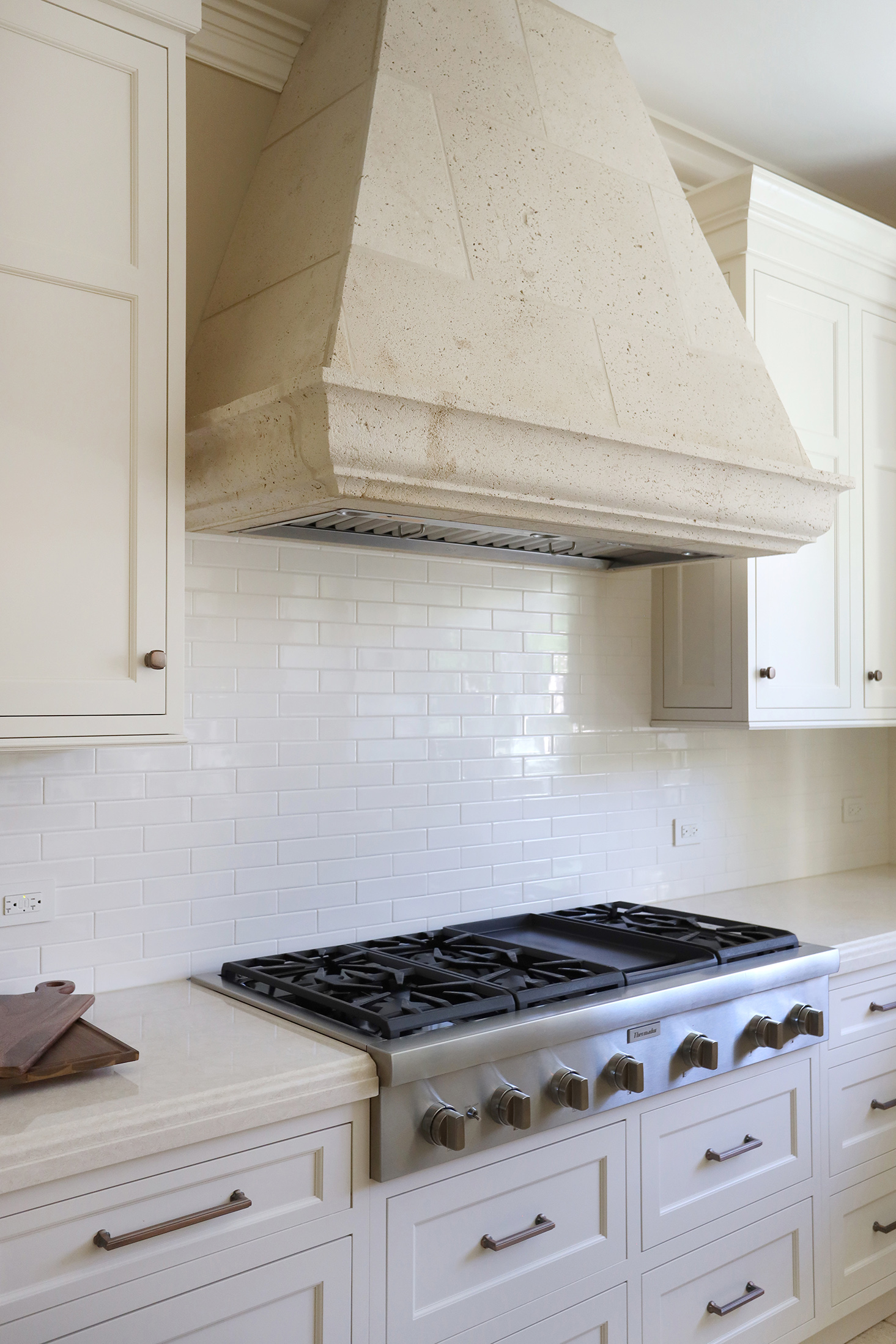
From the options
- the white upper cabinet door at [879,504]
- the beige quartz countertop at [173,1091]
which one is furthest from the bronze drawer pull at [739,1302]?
the white upper cabinet door at [879,504]

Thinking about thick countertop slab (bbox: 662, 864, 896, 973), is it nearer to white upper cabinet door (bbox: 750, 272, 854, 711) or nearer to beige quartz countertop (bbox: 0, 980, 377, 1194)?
white upper cabinet door (bbox: 750, 272, 854, 711)

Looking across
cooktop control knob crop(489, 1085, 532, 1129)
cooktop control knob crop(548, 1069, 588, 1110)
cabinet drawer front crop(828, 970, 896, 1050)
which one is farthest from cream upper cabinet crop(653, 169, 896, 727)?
cooktop control knob crop(489, 1085, 532, 1129)

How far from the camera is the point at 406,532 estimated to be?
96.0 inches

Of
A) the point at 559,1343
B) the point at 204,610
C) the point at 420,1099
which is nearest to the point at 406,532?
the point at 204,610

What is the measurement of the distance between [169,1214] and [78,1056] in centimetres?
27

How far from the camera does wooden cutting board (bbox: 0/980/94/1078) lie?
157 centimetres

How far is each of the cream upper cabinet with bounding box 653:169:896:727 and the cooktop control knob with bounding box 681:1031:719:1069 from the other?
0.96 metres

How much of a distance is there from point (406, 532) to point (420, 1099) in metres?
1.22

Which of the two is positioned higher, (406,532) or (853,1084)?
(406,532)

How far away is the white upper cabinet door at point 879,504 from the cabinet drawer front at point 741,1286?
1.48 meters

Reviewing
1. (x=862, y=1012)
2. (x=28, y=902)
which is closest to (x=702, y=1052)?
(x=862, y=1012)

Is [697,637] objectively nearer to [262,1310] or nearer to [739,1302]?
[739,1302]

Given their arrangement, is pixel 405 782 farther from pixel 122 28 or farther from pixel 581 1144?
pixel 122 28

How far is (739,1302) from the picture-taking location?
2338mm
